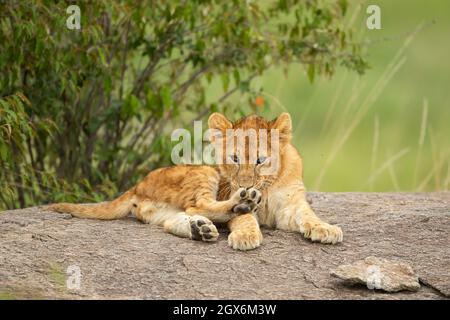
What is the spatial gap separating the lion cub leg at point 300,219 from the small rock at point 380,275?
25.9 inches

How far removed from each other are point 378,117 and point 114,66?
Result: 408 cm

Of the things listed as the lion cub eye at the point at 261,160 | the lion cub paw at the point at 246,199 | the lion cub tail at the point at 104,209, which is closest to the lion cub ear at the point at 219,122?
the lion cub eye at the point at 261,160

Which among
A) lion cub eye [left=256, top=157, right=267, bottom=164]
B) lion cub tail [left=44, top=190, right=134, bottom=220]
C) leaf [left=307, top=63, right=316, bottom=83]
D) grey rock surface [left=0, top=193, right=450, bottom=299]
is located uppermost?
leaf [left=307, top=63, right=316, bottom=83]

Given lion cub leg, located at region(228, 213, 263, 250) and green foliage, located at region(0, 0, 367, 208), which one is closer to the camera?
lion cub leg, located at region(228, 213, 263, 250)

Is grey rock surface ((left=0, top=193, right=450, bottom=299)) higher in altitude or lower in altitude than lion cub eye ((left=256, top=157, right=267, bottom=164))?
lower

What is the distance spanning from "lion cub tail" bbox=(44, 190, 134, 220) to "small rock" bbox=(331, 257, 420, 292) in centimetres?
206

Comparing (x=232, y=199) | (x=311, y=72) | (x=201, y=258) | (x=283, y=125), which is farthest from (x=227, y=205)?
(x=311, y=72)

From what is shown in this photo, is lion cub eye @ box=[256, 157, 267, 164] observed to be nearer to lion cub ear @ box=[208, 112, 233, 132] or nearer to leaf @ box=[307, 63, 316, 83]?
lion cub ear @ box=[208, 112, 233, 132]

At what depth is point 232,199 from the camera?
245 inches

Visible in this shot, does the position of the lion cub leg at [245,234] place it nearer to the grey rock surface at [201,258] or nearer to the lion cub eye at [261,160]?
the grey rock surface at [201,258]

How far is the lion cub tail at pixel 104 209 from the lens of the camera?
6859mm

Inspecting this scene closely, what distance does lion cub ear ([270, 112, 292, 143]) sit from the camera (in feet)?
21.4

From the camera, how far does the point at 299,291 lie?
5293mm

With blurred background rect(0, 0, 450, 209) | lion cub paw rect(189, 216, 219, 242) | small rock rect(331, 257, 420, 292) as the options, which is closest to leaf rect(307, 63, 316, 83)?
blurred background rect(0, 0, 450, 209)
